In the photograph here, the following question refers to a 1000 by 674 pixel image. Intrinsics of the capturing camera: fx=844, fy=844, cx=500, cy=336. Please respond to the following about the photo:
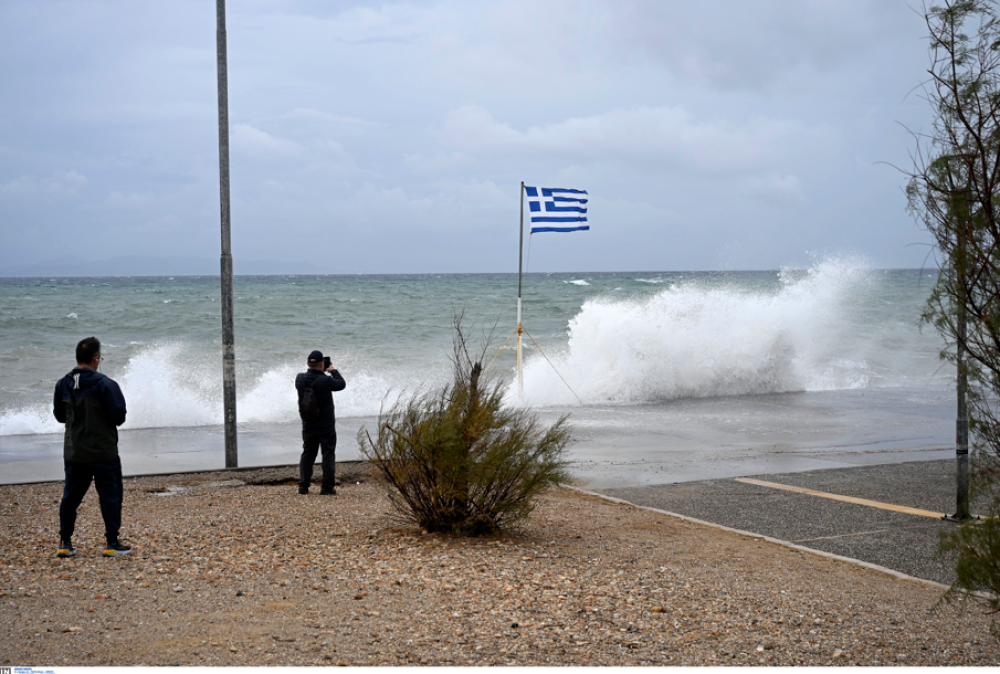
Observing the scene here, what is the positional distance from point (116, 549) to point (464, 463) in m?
2.84

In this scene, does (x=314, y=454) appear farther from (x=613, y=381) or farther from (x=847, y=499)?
(x=613, y=381)

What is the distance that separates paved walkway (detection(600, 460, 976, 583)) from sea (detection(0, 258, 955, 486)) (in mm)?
748

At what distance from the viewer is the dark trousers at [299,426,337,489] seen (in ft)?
32.0

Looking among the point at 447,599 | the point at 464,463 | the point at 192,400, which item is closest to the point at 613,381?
the point at 192,400

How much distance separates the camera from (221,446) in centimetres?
1327

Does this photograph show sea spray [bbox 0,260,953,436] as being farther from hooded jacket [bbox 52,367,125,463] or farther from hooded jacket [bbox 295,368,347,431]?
hooded jacket [bbox 52,367,125,463]

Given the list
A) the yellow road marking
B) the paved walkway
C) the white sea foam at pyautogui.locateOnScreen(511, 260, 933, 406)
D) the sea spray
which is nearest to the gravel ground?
the paved walkway

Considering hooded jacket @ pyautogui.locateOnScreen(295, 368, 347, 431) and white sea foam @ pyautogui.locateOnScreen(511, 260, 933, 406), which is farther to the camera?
white sea foam @ pyautogui.locateOnScreen(511, 260, 933, 406)

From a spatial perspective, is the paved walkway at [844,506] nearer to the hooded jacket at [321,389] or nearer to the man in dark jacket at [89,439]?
the hooded jacket at [321,389]

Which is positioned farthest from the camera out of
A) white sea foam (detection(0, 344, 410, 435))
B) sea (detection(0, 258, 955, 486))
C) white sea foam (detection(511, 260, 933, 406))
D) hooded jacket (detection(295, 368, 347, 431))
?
white sea foam (detection(511, 260, 933, 406))

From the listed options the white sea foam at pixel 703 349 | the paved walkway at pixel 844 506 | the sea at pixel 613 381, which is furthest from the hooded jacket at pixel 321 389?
the white sea foam at pixel 703 349

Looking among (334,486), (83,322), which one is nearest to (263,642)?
(334,486)

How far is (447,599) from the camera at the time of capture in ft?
17.5

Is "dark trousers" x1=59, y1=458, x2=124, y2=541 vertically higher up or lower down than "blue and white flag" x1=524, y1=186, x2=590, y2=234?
lower down
